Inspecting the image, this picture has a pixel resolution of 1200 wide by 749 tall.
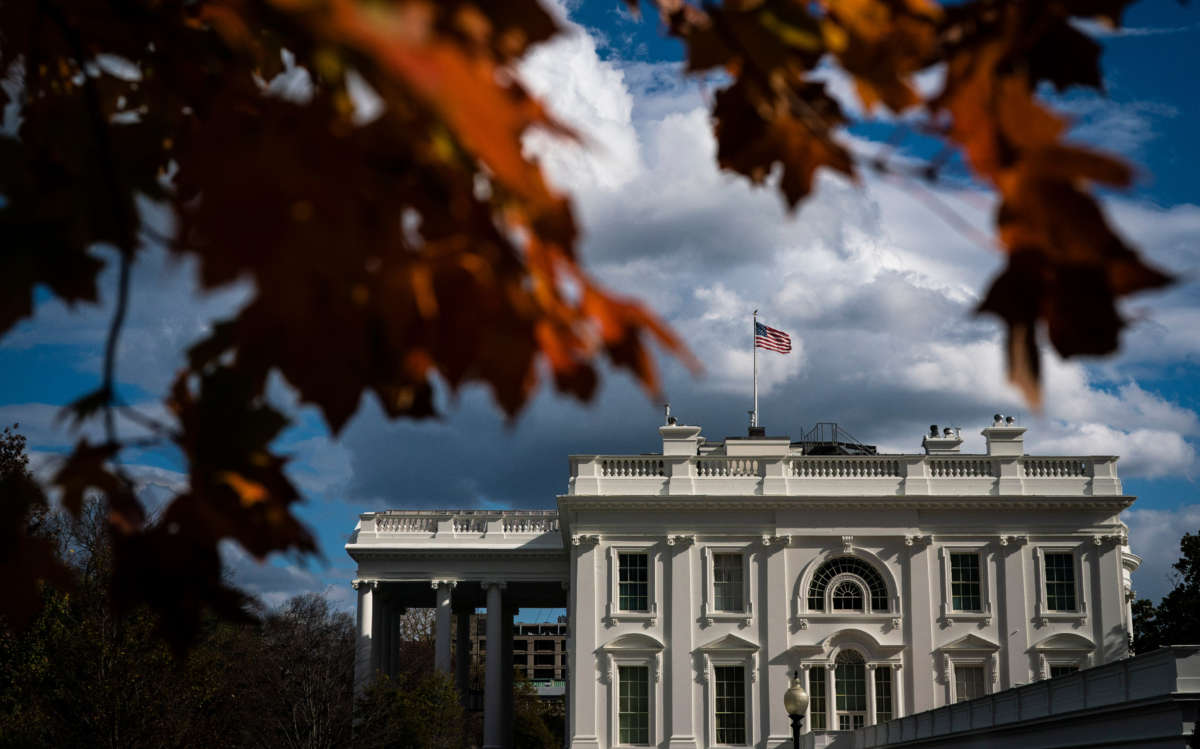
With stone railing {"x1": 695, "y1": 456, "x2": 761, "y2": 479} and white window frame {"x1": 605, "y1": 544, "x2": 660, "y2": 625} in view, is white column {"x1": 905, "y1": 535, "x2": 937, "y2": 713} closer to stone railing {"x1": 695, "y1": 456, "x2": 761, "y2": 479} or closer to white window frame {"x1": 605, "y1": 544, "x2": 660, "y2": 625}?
stone railing {"x1": 695, "y1": 456, "x2": 761, "y2": 479}

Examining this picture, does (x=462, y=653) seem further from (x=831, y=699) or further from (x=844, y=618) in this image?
(x=844, y=618)

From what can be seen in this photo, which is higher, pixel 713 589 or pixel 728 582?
pixel 728 582

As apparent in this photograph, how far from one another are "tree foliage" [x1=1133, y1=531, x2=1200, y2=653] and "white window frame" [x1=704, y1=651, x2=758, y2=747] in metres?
13.9

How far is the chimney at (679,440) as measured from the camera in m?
43.9

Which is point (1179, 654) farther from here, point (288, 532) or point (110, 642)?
point (110, 642)

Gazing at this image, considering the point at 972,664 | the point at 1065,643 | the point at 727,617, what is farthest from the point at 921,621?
the point at 727,617

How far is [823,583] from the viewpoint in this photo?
42.3 metres

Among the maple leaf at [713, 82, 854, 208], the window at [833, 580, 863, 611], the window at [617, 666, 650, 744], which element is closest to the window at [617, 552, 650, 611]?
the window at [617, 666, 650, 744]

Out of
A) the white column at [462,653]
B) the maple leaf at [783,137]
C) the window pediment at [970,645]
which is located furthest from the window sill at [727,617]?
the maple leaf at [783,137]

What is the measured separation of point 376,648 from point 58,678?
24.9m

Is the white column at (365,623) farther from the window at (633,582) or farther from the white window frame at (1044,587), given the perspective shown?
the white window frame at (1044,587)

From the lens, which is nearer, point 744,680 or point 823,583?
point 744,680

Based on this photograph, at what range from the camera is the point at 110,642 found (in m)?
27.6

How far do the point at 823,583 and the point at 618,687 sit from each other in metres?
7.99
